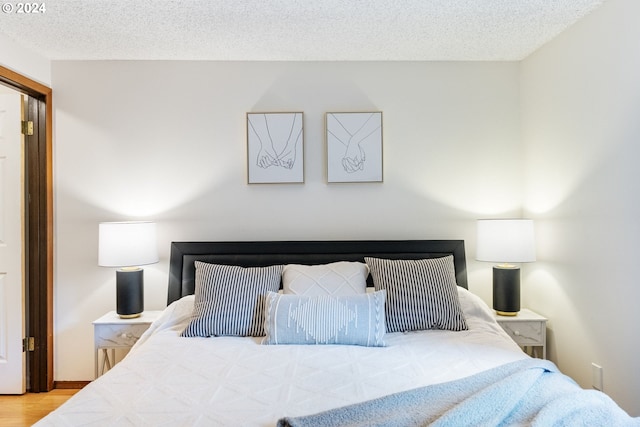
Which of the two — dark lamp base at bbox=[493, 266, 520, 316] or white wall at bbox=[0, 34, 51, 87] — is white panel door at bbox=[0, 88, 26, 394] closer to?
white wall at bbox=[0, 34, 51, 87]

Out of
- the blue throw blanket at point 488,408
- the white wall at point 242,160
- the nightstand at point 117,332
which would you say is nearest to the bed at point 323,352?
the blue throw blanket at point 488,408

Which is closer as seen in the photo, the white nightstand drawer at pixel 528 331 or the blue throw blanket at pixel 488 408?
the blue throw blanket at pixel 488 408

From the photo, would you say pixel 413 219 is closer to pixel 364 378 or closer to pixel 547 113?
pixel 547 113

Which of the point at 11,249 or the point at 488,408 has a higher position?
the point at 11,249

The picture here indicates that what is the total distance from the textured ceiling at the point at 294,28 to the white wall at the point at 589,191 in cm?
24

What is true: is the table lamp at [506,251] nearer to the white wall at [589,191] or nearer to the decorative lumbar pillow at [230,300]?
the white wall at [589,191]

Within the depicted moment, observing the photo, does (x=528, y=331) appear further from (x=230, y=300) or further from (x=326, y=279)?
(x=230, y=300)

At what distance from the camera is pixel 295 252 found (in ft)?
9.66

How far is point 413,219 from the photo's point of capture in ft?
10.0

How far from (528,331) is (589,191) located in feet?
3.24

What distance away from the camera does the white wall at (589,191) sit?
6.79 ft

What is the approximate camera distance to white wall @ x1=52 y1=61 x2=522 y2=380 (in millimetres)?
3008


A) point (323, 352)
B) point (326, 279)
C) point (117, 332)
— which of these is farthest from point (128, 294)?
point (323, 352)

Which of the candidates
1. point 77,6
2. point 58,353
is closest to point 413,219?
point 77,6
